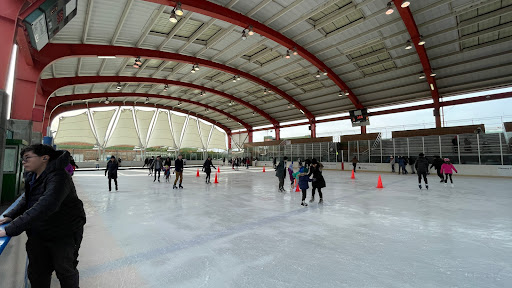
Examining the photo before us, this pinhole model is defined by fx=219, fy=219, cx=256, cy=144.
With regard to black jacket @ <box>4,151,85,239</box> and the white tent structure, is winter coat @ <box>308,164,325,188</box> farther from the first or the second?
the white tent structure

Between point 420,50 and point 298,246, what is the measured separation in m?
18.8

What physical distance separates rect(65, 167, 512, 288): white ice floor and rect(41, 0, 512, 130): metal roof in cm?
1121

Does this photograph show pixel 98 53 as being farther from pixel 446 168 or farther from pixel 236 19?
pixel 446 168

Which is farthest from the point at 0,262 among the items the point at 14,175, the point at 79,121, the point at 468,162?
the point at 79,121

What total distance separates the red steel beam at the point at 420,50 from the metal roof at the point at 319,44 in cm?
72

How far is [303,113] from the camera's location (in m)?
31.8

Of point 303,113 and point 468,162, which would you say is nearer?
point 468,162

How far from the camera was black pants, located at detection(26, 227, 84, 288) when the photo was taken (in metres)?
1.77

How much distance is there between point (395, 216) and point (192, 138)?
1541 inches

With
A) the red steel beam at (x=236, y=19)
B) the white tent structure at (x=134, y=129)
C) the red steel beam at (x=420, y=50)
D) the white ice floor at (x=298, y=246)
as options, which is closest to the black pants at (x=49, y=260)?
the white ice floor at (x=298, y=246)

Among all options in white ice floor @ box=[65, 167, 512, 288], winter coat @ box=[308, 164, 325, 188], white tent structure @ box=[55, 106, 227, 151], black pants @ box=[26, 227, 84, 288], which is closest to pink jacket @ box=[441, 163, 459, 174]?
white ice floor @ box=[65, 167, 512, 288]

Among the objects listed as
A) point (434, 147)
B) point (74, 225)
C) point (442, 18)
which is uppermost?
point (442, 18)

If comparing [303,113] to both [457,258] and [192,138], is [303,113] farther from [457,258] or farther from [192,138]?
[457,258]

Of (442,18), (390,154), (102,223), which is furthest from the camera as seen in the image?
(390,154)
